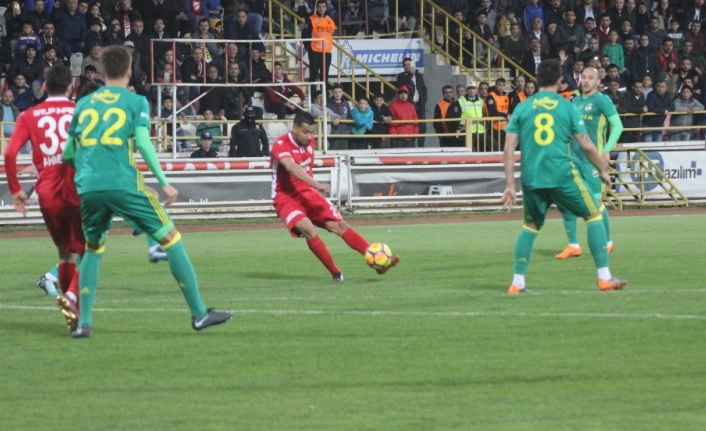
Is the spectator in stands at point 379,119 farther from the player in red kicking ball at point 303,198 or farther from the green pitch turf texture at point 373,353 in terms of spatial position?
the player in red kicking ball at point 303,198

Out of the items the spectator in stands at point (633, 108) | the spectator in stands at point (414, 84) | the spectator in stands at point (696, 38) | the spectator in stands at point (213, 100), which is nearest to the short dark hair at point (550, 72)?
the spectator in stands at point (213, 100)

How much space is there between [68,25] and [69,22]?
2.6 inches

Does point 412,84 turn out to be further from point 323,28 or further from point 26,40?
point 26,40

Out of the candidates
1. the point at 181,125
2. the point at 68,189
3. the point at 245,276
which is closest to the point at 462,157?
the point at 181,125

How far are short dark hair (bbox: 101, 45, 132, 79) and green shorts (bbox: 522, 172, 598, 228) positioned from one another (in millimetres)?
3641

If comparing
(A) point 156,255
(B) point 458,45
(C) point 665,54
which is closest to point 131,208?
(A) point 156,255

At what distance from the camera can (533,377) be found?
6.68 m

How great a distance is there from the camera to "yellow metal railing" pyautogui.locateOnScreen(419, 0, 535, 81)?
1178 inches

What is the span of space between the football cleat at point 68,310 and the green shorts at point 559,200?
3833 millimetres

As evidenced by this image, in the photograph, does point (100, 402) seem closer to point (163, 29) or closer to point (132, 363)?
point (132, 363)

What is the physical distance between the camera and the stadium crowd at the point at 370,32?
950 inches

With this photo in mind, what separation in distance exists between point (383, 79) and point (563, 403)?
75.4 ft

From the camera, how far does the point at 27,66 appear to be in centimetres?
2370

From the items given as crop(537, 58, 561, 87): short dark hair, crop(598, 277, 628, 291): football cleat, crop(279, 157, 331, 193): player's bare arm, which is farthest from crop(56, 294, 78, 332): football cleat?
crop(598, 277, 628, 291): football cleat
